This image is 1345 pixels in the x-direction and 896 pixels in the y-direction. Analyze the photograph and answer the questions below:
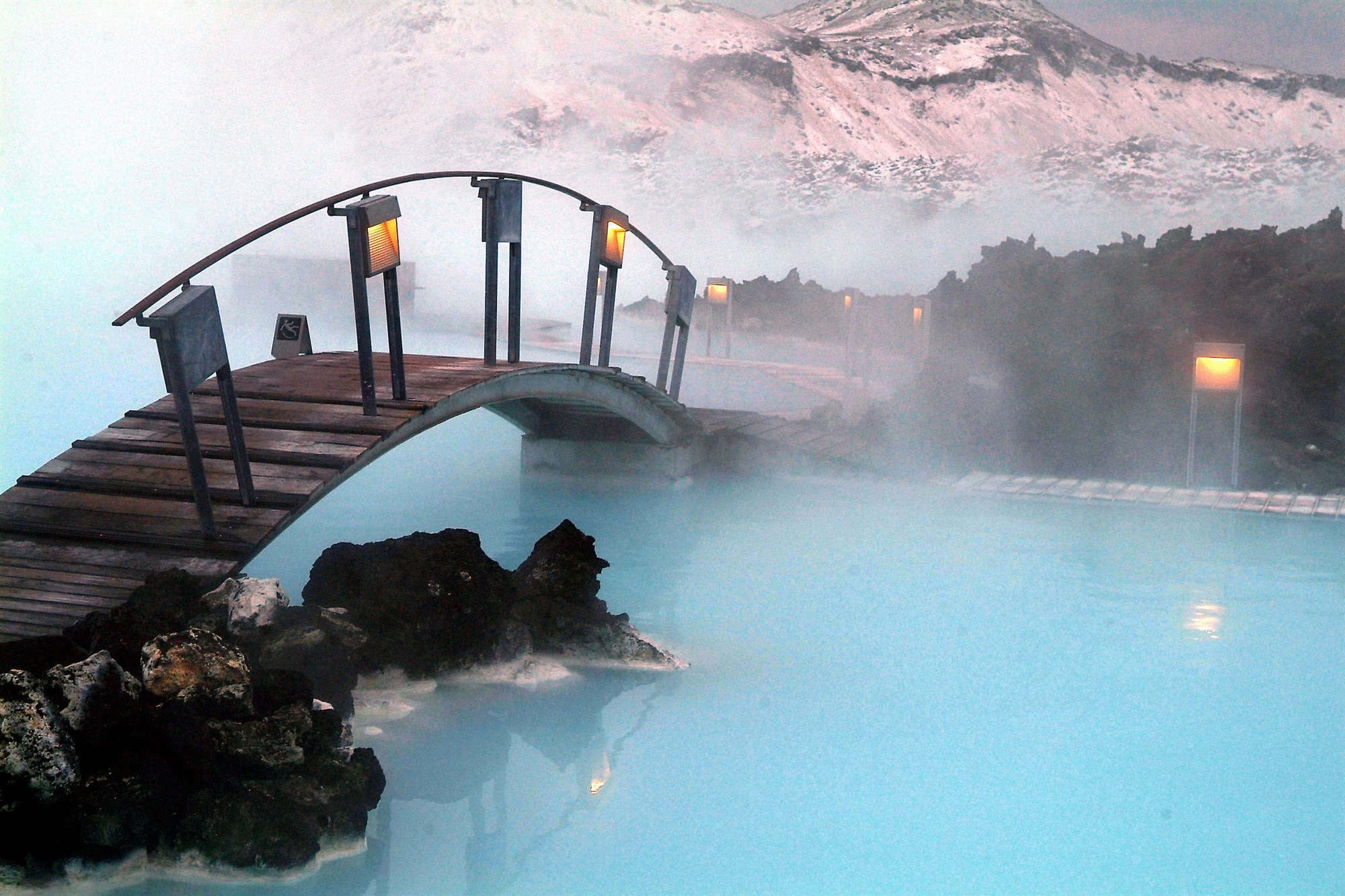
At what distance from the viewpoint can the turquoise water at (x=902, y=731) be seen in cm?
352

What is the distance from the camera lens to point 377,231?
5.16 m

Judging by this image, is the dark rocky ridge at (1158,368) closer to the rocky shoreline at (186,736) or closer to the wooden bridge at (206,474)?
the wooden bridge at (206,474)

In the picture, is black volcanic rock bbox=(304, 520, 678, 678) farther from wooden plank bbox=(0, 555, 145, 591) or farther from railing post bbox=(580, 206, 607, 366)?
railing post bbox=(580, 206, 607, 366)

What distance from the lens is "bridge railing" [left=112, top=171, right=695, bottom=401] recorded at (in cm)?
477

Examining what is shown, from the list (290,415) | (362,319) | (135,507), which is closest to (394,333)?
(362,319)

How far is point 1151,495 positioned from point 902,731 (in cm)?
472

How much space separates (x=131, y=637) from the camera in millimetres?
3730

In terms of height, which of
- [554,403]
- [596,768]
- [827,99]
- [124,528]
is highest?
[827,99]

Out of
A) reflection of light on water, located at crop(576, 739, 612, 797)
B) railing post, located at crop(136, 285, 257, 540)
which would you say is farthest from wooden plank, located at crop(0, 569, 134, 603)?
reflection of light on water, located at crop(576, 739, 612, 797)

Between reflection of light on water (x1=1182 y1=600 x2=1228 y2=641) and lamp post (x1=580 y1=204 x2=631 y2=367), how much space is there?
3.08m

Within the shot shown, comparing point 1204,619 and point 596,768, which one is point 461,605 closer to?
point 596,768

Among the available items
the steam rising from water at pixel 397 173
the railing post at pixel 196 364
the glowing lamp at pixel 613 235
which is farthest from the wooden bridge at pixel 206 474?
the steam rising from water at pixel 397 173

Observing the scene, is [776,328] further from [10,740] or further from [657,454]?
[10,740]

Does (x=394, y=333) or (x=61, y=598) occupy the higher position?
(x=394, y=333)
